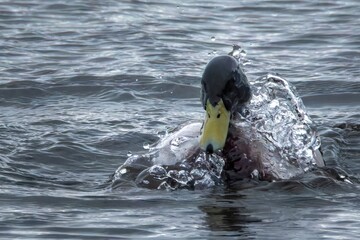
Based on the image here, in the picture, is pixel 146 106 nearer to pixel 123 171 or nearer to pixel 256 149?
pixel 123 171

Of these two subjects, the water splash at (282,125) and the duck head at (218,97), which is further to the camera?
the water splash at (282,125)

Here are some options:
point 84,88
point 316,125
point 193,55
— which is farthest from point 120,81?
point 316,125

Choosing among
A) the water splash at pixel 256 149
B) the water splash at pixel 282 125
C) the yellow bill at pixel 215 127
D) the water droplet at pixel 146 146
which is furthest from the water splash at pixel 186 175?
the water droplet at pixel 146 146

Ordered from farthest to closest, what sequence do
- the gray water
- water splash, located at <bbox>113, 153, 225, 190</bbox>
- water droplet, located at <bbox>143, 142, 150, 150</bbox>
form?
water droplet, located at <bbox>143, 142, 150, 150</bbox>, water splash, located at <bbox>113, 153, 225, 190</bbox>, the gray water

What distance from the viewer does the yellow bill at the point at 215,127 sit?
798cm

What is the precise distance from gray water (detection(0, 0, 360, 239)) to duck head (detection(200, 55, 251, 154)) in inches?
14.1

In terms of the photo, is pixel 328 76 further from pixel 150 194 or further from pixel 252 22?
pixel 150 194

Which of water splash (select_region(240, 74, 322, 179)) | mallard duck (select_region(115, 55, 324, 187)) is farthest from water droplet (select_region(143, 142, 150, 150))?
water splash (select_region(240, 74, 322, 179))

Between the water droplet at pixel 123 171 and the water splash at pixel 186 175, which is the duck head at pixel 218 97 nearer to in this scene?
the water splash at pixel 186 175

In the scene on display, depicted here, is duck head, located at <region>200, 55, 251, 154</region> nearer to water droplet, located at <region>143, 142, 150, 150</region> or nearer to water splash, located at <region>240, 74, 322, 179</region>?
water splash, located at <region>240, 74, 322, 179</region>

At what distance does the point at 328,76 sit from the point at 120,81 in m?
2.02

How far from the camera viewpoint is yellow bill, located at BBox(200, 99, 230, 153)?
798 cm

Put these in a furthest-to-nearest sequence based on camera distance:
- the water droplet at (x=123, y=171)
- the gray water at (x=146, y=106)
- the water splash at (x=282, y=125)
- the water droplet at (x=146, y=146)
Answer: the water droplet at (x=146, y=146)
the water splash at (x=282, y=125)
the water droplet at (x=123, y=171)
the gray water at (x=146, y=106)

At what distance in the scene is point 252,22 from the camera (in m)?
14.9
